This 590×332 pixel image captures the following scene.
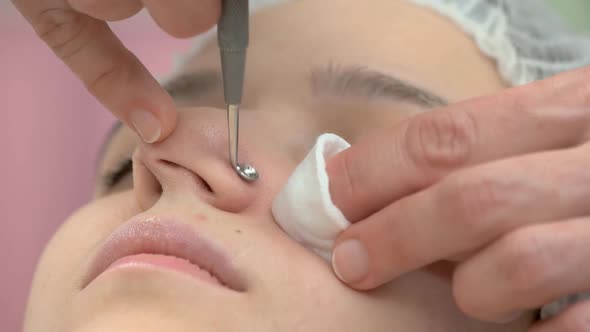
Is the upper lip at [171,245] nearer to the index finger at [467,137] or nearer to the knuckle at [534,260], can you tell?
the index finger at [467,137]

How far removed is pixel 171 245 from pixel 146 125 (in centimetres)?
13

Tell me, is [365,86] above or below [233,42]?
below

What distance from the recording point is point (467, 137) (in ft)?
1.91

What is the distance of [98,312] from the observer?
605mm

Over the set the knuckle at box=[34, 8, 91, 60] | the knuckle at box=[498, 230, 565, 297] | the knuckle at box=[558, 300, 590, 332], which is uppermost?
the knuckle at box=[34, 8, 91, 60]

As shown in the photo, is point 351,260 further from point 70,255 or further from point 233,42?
point 70,255

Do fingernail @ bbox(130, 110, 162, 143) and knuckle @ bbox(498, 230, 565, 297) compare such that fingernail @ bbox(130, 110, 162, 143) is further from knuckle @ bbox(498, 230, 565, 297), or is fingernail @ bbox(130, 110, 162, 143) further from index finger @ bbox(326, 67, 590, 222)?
knuckle @ bbox(498, 230, 565, 297)

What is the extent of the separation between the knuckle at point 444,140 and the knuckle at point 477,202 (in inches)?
1.1

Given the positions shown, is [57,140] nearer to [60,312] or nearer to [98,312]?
[60,312]

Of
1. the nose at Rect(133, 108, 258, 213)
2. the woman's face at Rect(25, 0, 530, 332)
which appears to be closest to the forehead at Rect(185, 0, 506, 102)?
the woman's face at Rect(25, 0, 530, 332)

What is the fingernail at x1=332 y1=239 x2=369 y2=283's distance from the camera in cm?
61

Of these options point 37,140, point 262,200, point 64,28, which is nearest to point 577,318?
point 262,200

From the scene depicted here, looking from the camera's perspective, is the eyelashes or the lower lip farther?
the eyelashes

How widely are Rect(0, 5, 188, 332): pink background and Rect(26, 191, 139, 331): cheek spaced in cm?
77
